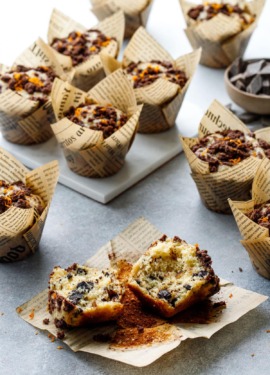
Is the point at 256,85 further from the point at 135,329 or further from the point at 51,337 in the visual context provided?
the point at 51,337

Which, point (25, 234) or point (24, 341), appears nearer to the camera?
point (24, 341)

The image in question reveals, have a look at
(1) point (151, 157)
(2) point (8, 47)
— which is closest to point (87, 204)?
(1) point (151, 157)

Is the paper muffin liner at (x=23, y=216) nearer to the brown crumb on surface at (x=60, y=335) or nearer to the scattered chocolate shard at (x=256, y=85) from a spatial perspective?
the brown crumb on surface at (x=60, y=335)

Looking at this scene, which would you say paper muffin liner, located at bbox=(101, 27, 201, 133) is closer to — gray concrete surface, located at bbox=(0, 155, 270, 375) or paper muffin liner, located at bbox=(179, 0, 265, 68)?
gray concrete surface, located at bbox=(0, 155, 270, 375)

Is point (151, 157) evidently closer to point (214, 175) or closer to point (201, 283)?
point (214, 175)

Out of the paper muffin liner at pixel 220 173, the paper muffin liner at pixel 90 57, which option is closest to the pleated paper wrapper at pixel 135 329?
the paper muffin liner at pixel 220 173

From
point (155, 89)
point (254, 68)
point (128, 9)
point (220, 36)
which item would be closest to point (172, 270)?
point (155, 89)

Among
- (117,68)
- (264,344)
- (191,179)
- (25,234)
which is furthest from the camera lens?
(117,68)
